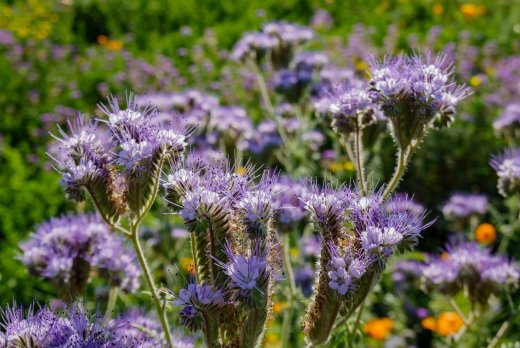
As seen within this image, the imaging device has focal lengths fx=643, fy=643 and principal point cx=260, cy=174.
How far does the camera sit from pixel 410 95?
7.57ft

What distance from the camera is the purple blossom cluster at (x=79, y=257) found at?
114 inches

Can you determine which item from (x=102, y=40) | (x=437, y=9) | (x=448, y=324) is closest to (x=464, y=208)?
(x=448, y=324)

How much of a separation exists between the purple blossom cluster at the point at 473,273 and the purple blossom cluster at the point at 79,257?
1.59 m

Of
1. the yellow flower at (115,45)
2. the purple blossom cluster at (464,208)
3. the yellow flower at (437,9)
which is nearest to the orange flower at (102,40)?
the yellow flower at (115,45)

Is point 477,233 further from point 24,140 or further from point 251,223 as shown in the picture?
point 24,140

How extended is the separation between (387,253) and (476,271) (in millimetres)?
1543

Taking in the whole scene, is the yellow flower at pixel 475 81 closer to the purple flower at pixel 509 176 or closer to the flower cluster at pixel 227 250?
the purple flower at pixel 509 176

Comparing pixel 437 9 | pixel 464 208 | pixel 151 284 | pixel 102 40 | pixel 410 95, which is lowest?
pixel 102 40

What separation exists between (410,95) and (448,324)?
2.87 metres

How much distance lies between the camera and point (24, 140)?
28.8 feet

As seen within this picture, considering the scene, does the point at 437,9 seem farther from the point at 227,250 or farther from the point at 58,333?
the point at 58,333

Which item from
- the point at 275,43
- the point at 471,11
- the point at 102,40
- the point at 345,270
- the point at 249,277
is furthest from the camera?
the point at 102,40

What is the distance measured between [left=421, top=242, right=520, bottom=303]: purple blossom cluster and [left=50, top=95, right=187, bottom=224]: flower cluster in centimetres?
181

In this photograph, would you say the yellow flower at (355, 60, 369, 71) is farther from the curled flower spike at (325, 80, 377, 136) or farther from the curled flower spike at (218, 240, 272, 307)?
the curled flower spike at (218, 240, 272, 307)
